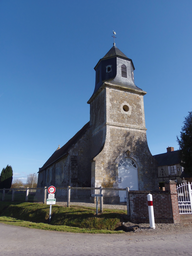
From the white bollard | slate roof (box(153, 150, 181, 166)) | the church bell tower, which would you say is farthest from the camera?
slate roof (box(153, 150, 181, 166))

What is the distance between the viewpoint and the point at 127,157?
1459 centimetres

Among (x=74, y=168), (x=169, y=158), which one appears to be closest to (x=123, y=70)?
(x=74, y=168)

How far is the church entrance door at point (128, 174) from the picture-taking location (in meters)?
13.9

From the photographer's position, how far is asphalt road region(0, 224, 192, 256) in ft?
14.3

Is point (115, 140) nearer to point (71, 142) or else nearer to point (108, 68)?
point (108, 68)

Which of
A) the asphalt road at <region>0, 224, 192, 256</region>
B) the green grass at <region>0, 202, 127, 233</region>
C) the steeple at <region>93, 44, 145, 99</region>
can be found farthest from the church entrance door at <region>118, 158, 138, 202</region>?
the asphalt road at <region>0, 224, 192, 256</region>

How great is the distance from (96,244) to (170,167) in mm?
32063

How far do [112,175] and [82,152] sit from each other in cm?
403

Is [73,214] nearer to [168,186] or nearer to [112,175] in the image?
[168,186]

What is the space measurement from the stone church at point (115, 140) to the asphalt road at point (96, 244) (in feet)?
22.7

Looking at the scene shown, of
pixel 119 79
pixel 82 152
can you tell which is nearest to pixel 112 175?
pixel 82 152

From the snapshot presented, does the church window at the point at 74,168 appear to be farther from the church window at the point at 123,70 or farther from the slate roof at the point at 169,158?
the slate roof at the point at 169,158

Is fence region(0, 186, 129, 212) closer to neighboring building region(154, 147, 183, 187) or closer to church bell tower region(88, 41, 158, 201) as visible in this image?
church bell tower region(88, 41, 158, 201)

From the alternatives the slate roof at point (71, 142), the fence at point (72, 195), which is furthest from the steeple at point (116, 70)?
the fence at point (72, 195)
